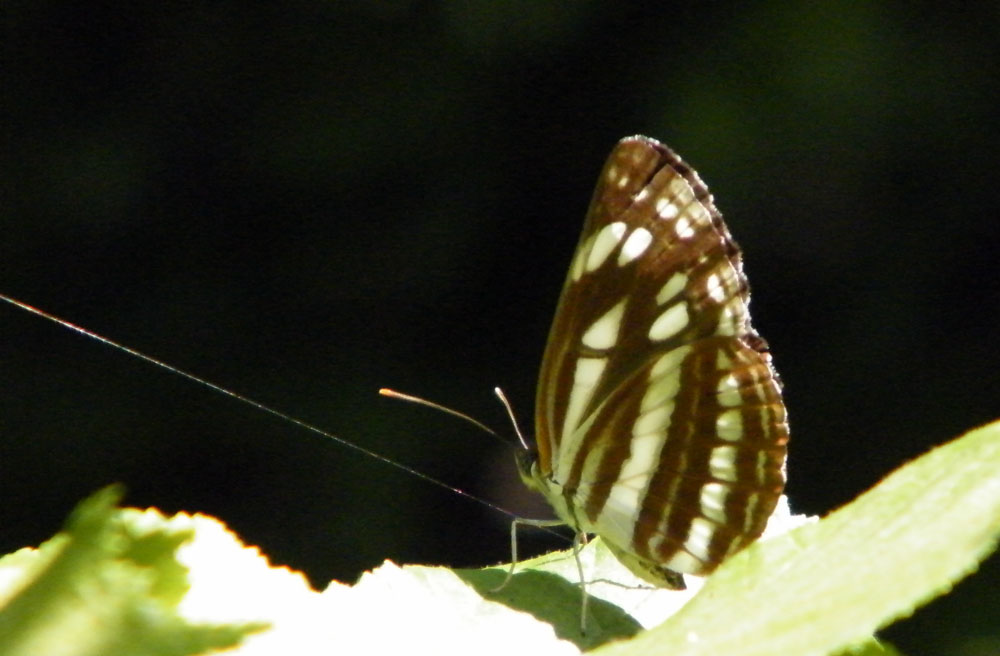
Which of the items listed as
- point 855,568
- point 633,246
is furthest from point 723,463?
point 855,568

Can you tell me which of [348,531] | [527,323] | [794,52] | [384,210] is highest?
[794,52]

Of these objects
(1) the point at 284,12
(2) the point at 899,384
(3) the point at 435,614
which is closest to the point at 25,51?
(1) the point at 284,12

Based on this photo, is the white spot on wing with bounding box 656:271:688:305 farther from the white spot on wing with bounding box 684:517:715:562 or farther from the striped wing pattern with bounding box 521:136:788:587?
the white spot on wing with bounding box 684:517:715:562

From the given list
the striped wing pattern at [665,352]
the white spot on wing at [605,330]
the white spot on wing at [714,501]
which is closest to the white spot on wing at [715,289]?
the striped wing pattern at [665,352]

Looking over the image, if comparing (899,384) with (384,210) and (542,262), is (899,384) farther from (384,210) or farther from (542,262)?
(384,210)

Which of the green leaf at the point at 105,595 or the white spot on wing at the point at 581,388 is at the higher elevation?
the green leaf at the point at 105,595

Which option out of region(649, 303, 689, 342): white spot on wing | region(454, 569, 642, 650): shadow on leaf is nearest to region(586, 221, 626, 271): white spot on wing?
region(649, 303, 689, 342): white spot on wing

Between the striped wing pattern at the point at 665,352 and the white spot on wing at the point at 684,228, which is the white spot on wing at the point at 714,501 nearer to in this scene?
the striped wing pattern at the point at 665,352
